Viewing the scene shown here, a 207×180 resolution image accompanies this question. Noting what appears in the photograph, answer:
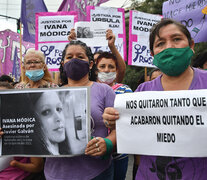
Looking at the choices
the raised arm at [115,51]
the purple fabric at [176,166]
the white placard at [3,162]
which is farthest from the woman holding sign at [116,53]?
the white placard at [3,162]

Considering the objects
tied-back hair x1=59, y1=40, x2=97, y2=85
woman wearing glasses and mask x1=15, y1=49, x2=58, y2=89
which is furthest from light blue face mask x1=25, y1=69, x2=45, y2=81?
tied-back hair x1=59, y1=40, x2=97, y2=85

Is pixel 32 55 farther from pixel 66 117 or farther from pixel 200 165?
pixel 200 165

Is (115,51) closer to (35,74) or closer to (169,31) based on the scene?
(35,74)

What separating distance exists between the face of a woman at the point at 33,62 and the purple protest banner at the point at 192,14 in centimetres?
259

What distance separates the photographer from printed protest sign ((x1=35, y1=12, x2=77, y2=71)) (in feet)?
15.5

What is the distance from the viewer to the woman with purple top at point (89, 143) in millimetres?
1613

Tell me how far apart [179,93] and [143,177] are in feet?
1.93

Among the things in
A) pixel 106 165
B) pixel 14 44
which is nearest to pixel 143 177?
pixel 106 165

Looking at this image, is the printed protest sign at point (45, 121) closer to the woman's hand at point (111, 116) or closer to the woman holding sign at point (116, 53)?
the woman's hand at point (111, 116)

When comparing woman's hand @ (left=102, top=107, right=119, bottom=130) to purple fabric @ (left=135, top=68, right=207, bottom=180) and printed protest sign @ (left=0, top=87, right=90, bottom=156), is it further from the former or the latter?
purple fabric @ (left=135, top=68, right=207, bottom=180)

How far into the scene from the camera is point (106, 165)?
1.78m

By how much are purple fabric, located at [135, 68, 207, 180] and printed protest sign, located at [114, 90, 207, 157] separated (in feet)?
0.16

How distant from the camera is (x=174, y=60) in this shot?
1.47 meters

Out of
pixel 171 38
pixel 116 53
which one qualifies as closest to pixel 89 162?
pixel 171 38
